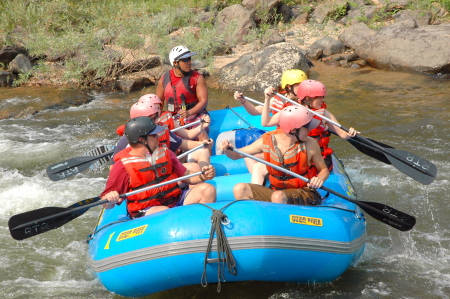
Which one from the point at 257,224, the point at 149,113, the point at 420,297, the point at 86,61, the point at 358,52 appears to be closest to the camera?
the point at 257,224

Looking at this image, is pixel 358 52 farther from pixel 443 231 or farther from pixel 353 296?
pixel 353 296

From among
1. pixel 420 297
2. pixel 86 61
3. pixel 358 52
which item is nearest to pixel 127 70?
pixel 86 61

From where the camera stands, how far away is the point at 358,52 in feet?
38.7

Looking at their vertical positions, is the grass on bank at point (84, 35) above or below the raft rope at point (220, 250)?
below

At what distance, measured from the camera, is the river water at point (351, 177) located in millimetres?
4160

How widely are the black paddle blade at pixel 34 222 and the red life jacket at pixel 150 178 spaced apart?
0.52 m

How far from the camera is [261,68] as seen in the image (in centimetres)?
1023

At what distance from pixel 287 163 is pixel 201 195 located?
710mm

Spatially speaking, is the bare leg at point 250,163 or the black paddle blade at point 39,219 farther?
the bare leg at point 250,163

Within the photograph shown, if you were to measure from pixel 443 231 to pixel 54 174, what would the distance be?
364cm

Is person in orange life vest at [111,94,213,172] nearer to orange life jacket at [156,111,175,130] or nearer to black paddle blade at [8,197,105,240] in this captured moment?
orange life jacket at [156,111,175,130]

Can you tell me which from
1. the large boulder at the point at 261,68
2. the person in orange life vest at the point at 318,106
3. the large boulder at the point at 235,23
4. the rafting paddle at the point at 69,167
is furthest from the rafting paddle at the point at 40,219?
the large boulder at the point at 235,23

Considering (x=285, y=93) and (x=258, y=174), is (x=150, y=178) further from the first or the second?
(x=285, y=93)

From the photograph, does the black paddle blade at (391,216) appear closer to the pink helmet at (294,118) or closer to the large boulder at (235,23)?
the pink helmet at (294,118)
